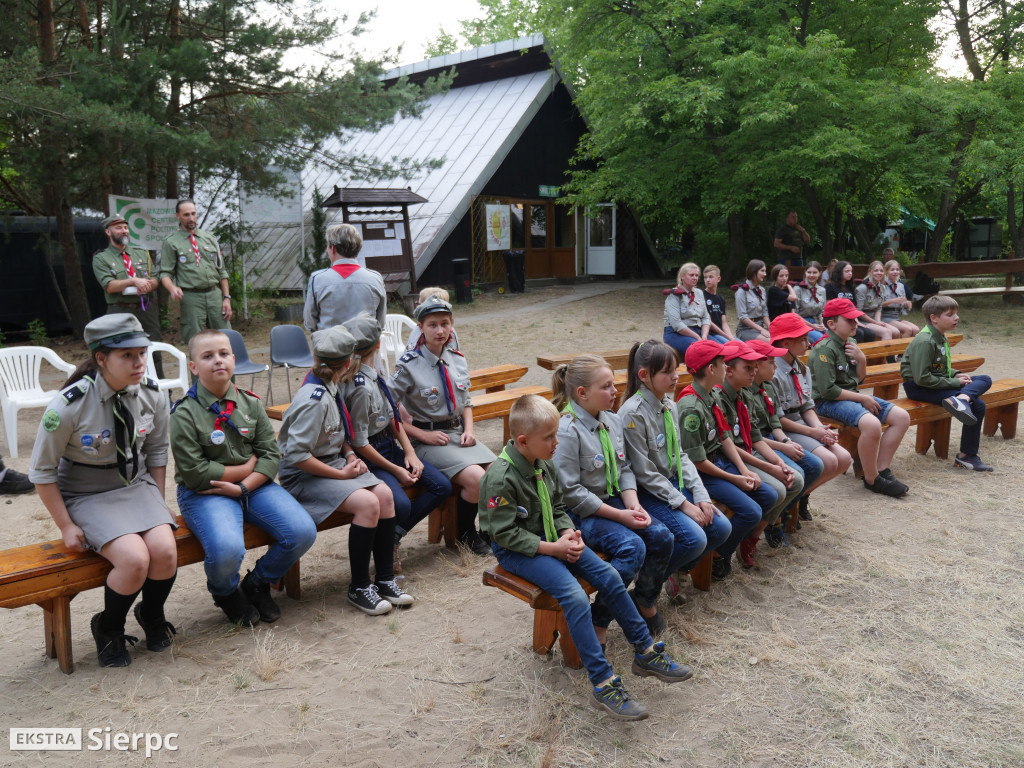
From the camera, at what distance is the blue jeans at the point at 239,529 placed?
10.8 ft

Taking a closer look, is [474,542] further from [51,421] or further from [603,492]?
[51,421]

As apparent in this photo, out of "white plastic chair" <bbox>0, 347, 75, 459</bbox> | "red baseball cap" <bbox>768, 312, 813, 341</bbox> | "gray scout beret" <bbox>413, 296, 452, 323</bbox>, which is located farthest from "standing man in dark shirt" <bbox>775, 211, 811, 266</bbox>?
"white plastic chair" <bbox>0, 347, 75, 459</bbox>

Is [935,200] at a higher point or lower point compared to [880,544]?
higher

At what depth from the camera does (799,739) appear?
2773mm

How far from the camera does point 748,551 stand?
4207 millimetres

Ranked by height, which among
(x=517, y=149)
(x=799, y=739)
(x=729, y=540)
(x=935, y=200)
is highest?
(x=517, y=149)

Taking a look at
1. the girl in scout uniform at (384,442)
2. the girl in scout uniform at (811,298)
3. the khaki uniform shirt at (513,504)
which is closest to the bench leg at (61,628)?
the girl in scout uniform at (384,442)

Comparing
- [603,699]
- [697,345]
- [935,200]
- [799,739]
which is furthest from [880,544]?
[935,200]

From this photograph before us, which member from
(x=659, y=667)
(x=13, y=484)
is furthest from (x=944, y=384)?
(x=13, y=484)

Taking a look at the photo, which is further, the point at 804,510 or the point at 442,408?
the point at 804,510

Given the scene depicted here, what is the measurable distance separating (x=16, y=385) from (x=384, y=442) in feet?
12.8

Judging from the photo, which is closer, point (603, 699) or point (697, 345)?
point (603, 699)

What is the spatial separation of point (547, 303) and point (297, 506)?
1378 cm

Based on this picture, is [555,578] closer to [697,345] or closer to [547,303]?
[697,345]
